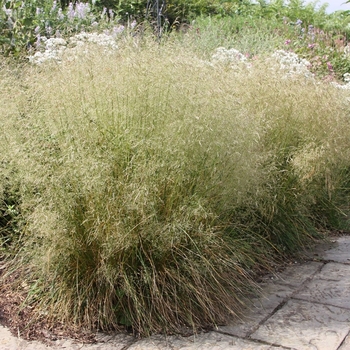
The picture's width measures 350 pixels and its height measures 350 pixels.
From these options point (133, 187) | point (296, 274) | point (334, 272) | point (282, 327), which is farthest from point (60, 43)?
point (282, 327)

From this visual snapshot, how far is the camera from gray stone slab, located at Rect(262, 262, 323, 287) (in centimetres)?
341

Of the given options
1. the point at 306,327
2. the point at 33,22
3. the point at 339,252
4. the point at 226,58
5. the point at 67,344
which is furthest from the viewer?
the point at 33,22

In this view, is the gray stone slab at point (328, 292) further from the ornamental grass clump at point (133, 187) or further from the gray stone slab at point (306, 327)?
the ornamental grass clump at point (133, 187)

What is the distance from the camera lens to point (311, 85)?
4.43 metres

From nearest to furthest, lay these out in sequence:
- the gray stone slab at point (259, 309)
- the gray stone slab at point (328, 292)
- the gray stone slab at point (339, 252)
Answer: the gray stone slab at point (259, 309)
the gray stone slab at point (328, 292)
the gray stone slab at point (339, 252)

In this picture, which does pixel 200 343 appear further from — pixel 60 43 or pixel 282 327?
pixel 60 43

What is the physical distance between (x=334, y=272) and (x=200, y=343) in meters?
1.36

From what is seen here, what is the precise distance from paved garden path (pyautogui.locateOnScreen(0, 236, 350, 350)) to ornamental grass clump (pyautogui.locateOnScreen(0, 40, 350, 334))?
9cm

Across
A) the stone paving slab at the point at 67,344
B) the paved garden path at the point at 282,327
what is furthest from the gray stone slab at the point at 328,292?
the stone paving slab at the point at 67,344

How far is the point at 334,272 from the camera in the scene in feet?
11.7

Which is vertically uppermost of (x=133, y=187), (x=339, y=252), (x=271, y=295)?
(x=133, y=187)

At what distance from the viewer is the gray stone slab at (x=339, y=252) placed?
386 centimetres

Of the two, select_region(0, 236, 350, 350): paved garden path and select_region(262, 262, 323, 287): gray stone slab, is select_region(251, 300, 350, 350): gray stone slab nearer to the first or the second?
select_region(0, 236, 350, 350): paved garden path

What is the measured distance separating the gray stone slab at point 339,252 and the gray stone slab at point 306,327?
0.91 metres
